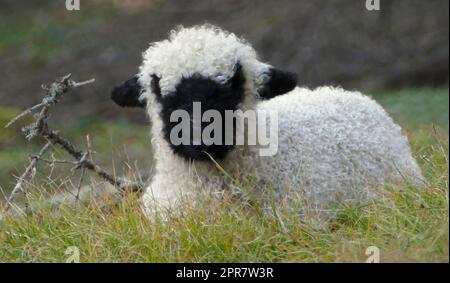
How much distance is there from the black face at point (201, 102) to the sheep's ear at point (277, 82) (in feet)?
1.18

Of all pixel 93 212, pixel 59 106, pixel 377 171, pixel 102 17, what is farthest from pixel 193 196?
pixel 102 17

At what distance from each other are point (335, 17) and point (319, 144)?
971 centimetres

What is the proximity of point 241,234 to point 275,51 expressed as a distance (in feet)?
34.7

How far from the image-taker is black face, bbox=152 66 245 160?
572 centimetres

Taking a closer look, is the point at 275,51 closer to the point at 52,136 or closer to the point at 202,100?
the point at 52,136

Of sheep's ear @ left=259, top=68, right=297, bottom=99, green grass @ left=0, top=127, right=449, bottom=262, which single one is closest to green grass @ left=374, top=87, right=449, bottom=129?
sheep's ear @ left=259, top=68, right=297, bottom=99

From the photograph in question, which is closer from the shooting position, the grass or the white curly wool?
the grass

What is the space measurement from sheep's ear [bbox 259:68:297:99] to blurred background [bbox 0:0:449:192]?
7.31m

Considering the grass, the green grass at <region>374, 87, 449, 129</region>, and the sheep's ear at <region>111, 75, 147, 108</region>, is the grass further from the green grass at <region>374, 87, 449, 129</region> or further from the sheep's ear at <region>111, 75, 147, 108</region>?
the green grass at <region>374, 87, 449, 129</region>

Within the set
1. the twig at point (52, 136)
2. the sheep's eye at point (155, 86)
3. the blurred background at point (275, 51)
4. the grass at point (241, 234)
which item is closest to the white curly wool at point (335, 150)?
the grass at point (241, 234)

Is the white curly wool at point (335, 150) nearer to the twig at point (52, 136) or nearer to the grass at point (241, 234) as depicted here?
the grass at point (241, 234)

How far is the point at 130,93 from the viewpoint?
6363 millimetres

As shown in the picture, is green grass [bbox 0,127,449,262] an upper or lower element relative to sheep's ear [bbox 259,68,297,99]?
lower

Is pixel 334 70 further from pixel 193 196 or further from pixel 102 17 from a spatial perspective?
pixel 193 196
